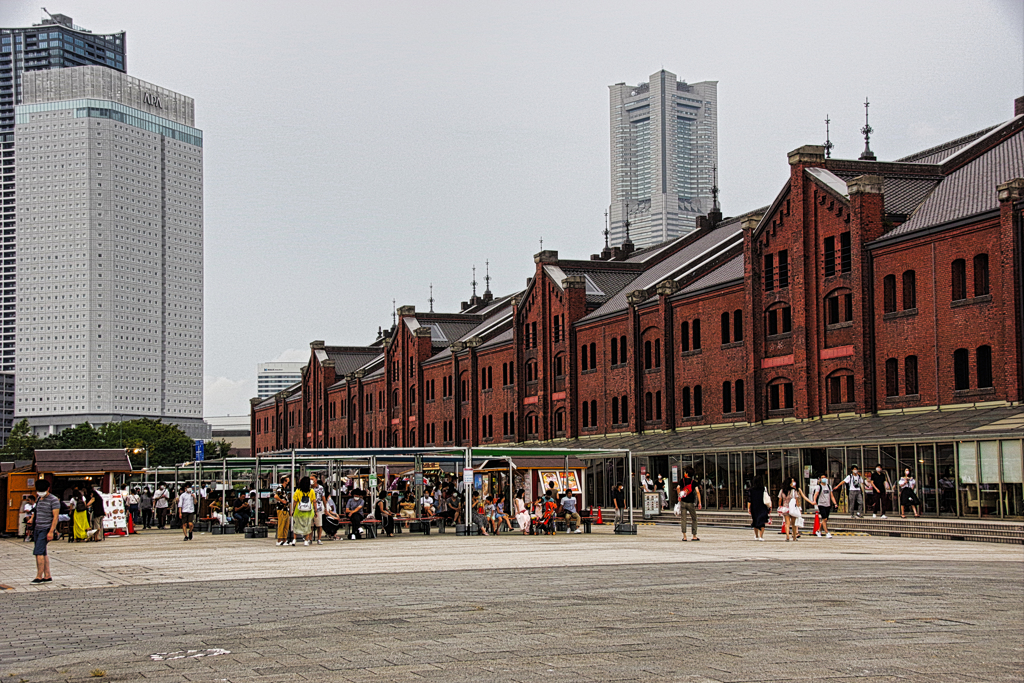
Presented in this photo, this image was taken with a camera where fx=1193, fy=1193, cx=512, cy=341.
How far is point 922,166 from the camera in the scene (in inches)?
2051

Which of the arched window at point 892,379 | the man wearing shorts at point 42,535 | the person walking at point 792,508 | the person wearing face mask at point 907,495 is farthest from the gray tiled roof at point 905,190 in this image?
the man wearing shorts at point 42,535

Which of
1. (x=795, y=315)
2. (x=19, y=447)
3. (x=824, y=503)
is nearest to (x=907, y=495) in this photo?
(x=824, y=503)

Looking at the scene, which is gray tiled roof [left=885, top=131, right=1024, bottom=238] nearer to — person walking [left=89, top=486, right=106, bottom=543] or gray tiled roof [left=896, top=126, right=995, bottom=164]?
gray tiled roof [left=896, top=126, right=995, bottom=164]

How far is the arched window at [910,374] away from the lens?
146 feet

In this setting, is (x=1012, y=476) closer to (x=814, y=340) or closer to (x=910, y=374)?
(x=910, y=374)

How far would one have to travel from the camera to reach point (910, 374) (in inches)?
1759

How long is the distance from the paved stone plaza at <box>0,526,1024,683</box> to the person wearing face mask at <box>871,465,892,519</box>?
39.3ft

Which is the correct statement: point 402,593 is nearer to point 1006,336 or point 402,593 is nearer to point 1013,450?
point 1013,450

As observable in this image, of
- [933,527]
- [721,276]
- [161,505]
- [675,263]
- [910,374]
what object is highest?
[675,263]

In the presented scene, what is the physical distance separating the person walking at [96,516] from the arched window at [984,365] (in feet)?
96.7

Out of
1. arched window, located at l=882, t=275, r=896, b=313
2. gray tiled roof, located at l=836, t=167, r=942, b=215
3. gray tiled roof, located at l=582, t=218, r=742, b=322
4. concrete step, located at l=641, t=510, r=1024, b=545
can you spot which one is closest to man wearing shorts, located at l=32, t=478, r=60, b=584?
concrete step, located at l=641, t=510, r=1024, b=545

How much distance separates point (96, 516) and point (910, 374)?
29.2 metres

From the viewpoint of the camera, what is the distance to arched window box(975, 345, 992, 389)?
40969 millimetres

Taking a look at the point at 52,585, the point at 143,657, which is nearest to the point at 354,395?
the point at 52,585
